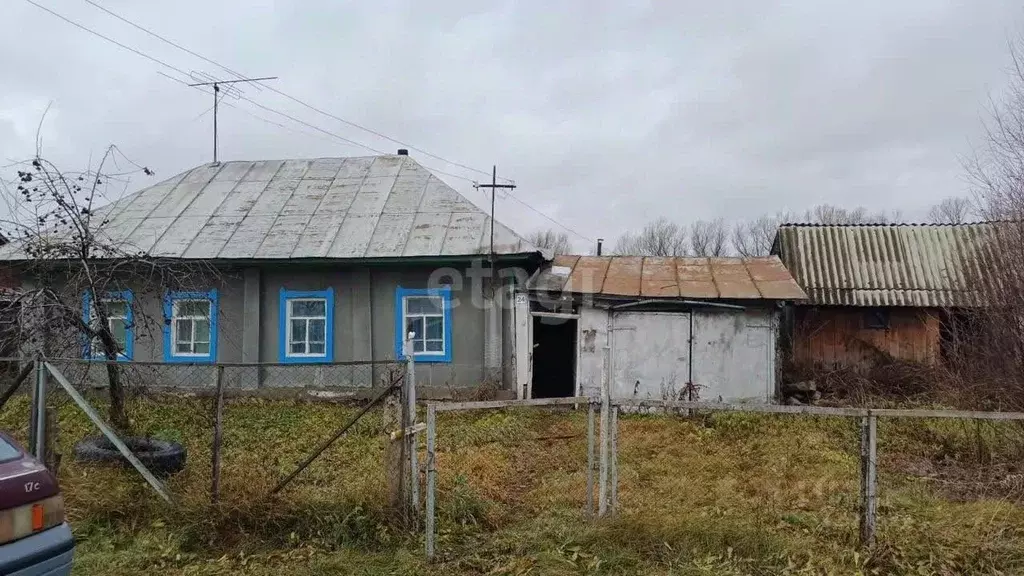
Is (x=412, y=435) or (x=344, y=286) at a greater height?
(x=344, y=286)

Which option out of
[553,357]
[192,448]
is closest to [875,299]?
[553,357]

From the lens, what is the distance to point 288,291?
39.6ft

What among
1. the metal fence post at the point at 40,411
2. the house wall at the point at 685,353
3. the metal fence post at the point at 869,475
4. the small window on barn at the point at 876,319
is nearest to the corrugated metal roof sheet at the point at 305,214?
the house wall at the point at 685,353

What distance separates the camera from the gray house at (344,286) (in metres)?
11.5

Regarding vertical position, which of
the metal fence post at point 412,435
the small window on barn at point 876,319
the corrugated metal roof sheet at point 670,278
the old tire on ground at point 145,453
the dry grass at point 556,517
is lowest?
the dry grass at point 556,517

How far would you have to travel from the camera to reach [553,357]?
14.2 meters

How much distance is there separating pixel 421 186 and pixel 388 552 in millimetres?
9850

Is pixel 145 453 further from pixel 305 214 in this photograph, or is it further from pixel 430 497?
pixel 305 214

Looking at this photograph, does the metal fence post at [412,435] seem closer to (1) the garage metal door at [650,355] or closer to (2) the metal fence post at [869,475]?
(2) the metal fence post at [869,475]

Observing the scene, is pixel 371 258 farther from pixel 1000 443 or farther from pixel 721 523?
pixel 1000 443

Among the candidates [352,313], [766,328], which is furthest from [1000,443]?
[352,313]

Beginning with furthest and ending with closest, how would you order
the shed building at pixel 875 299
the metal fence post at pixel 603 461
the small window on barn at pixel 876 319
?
the small window on barn at pixel 876 319, the shed building at pixel 875 299, the metal fence post at pixel 603 461

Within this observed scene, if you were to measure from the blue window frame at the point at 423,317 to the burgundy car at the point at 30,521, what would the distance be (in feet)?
25.8

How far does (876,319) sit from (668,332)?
5859mm
